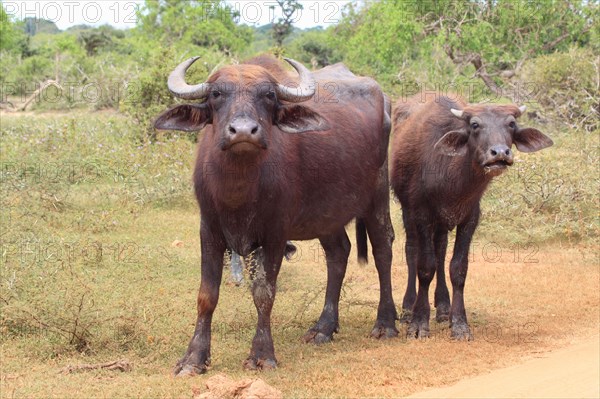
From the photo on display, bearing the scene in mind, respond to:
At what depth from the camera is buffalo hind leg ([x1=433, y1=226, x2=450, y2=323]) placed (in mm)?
7562

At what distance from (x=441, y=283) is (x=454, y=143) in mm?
1469

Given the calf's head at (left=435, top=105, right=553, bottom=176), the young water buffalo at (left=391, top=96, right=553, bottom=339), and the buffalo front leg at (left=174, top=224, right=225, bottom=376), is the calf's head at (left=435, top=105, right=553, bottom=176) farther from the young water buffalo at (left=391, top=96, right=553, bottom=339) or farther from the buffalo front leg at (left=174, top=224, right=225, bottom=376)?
the buffalo front leg at (left=174, top=224, right=225, bottom=376)

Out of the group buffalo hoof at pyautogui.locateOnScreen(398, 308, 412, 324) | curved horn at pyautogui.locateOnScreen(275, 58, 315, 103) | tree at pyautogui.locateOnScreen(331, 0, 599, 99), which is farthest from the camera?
tree at pyautogui.locateOnScreen(331, 0, 599, 99)

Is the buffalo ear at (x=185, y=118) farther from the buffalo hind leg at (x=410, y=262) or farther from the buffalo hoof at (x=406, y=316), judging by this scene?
the buffalo hoof at (x=406, y=316)

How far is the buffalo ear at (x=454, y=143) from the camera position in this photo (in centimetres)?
696

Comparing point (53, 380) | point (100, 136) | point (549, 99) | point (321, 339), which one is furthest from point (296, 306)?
point (549, 99)

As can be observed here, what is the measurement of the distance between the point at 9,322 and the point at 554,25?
18110 mm

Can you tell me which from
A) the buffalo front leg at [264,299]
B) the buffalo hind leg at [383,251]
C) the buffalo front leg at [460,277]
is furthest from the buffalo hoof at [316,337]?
the buffalo front leg at [460,277]

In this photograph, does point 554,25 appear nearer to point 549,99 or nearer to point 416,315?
point 549,99

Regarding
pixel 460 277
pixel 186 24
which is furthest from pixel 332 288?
pixel 186 24

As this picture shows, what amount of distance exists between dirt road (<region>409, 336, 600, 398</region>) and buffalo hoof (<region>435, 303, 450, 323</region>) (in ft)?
4.48

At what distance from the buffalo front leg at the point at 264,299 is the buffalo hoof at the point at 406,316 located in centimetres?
209

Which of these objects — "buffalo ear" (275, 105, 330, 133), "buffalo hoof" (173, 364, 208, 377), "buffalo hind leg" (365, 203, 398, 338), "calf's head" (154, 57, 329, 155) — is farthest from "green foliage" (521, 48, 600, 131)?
"buffalo hoof" (173, 364, 208, 377)

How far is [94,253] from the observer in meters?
8.73
